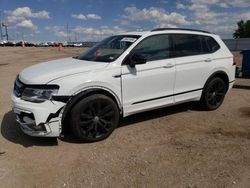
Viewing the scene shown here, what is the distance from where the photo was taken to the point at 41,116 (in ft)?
14.6

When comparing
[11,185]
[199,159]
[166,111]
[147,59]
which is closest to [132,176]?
[199,159]

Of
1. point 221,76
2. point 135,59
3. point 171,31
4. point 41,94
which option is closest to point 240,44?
point 221,76

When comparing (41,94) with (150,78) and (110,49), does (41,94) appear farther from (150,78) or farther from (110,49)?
(150,78)

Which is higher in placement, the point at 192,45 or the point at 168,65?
the point at 192,45

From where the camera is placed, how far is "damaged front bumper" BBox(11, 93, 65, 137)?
4453 millimetres

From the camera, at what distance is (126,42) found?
550 cm

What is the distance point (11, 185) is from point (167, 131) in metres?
2.78

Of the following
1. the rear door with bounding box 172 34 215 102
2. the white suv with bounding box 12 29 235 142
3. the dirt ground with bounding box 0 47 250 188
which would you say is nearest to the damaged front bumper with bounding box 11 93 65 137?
the white suv with bounding box 12 29 235 142

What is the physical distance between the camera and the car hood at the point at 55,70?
181 inches

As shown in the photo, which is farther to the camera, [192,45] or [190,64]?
[192,45]

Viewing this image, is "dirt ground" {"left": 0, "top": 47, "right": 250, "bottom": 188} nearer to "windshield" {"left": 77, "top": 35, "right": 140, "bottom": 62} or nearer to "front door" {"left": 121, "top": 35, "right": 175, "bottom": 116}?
"front door" {"left": 121, "top": 35, "right": 175, "bottom": 116}

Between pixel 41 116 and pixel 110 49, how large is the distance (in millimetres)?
1900

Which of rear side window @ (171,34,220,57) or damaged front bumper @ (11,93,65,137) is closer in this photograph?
damaged front bumper @ (11,93,65,137)

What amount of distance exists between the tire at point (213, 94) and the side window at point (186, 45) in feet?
2.48
